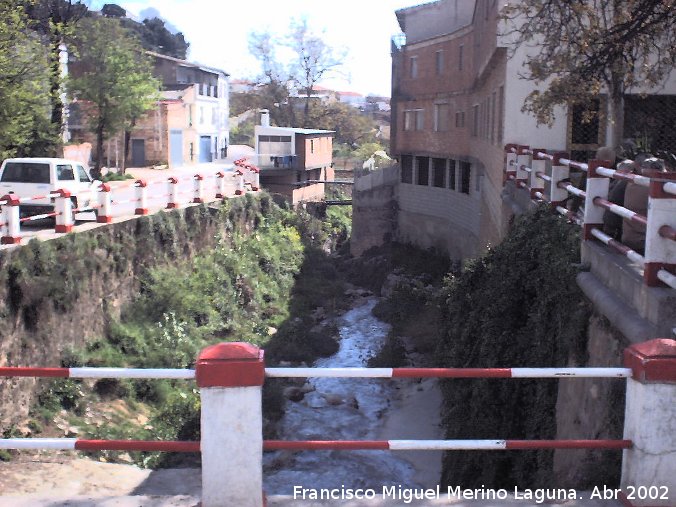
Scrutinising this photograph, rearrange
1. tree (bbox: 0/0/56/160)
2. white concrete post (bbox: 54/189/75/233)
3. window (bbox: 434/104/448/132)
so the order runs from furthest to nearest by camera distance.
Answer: window (bbox: 434/104/448/132)
tree (bbox: 0/0/56/160)
white concrete post (bbox: 54/189/75/233)

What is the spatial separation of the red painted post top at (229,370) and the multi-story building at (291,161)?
37.2 m

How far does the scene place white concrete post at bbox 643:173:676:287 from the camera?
5.12 meters

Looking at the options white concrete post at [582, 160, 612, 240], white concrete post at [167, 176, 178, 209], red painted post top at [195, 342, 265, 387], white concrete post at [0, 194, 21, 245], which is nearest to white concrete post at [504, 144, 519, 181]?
white concrete post at [582, 160, 612, 240]

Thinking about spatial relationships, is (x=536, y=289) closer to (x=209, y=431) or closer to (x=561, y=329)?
(x=561, y=329)

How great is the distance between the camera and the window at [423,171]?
34906 mm

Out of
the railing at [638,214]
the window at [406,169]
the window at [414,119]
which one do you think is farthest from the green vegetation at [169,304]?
the railing at [638,214]

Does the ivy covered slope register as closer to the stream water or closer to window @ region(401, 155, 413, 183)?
the stream water

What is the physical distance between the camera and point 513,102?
17719 millimetres

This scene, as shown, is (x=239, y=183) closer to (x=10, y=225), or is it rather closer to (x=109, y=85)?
(x=109, y=85)

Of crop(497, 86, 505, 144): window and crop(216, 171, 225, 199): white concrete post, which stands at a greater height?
crop(497, 86, 505, 144): window

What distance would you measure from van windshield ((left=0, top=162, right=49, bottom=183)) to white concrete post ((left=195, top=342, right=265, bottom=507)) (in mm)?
16281

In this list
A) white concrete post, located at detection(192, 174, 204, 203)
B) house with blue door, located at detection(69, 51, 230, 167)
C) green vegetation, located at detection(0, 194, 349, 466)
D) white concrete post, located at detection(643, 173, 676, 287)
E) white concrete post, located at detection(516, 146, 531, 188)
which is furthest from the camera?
house with blue door, located at detection(69, 51, 230, 167)

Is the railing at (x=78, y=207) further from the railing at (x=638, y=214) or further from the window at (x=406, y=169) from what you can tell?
the window at (x=406, y=169)

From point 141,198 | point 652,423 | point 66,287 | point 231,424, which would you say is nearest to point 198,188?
point 141,198
